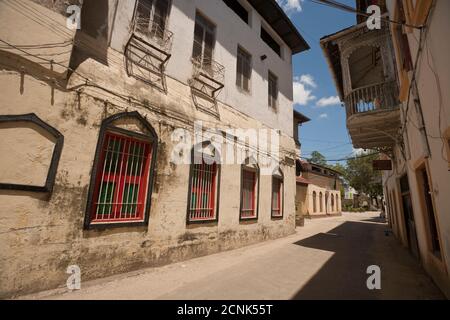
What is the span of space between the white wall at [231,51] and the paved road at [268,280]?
5207mm

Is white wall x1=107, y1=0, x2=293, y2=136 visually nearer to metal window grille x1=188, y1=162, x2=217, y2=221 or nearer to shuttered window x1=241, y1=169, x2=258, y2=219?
shuttered window x1=241, y1=169, x2=258, y2=219

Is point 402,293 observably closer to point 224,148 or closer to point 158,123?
point 224,148

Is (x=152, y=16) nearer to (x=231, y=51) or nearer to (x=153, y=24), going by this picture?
(x=153, y=24)

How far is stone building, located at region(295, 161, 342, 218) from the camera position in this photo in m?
20.7

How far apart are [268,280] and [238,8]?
10647 millimetres

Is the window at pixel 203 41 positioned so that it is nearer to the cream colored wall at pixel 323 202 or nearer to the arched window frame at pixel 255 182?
the arched window frame at pixel 255 182

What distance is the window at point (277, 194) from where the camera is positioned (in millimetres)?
→ 10383

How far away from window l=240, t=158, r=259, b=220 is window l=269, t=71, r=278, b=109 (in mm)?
3797

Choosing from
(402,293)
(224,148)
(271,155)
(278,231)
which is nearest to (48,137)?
(224,148)

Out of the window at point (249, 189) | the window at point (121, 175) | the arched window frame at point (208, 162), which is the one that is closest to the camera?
the window at point (121, 175)

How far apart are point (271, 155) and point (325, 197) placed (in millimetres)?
18858

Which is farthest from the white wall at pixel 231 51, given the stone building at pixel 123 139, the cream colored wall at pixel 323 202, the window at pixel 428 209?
the cream colored wall at pixel 323 202

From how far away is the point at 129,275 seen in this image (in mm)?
4738

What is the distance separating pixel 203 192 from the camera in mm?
7070
